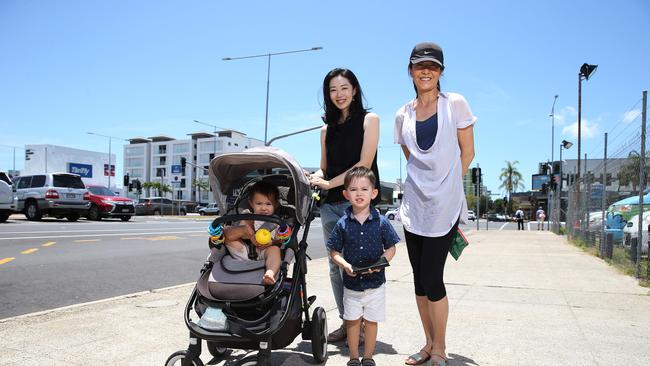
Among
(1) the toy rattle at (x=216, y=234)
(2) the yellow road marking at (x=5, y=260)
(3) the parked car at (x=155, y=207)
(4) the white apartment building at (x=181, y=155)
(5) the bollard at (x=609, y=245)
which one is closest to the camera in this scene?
(1) the toy rattle at (x=216, y=234)

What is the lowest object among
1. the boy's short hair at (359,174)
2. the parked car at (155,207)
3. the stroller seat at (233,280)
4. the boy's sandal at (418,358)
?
the parked car at (155,207)

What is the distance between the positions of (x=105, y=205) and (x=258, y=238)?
2189cm

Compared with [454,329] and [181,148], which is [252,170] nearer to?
[454,329]

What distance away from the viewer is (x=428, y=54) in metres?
3.37

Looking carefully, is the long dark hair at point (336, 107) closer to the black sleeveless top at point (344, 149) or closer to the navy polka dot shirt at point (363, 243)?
the black sleeveless top at point (344, 149)

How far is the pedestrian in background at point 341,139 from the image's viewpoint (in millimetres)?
3797

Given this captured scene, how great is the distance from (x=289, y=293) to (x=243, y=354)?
0.79 meters

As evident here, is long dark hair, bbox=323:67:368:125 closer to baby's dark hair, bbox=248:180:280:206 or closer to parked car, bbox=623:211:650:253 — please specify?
baby's dark hair, bbox=248:180:280:206

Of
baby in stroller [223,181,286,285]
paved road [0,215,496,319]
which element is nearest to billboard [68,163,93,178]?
paved road [0,215,496,319]

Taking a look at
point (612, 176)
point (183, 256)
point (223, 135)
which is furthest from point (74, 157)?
point (612, 176)

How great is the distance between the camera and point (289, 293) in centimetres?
315

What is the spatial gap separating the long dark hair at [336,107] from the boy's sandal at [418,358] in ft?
6.01

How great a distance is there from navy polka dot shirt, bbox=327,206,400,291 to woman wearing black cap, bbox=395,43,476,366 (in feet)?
0.85

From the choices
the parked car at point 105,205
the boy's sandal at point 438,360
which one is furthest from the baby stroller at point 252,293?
the parked car at point 105,205
